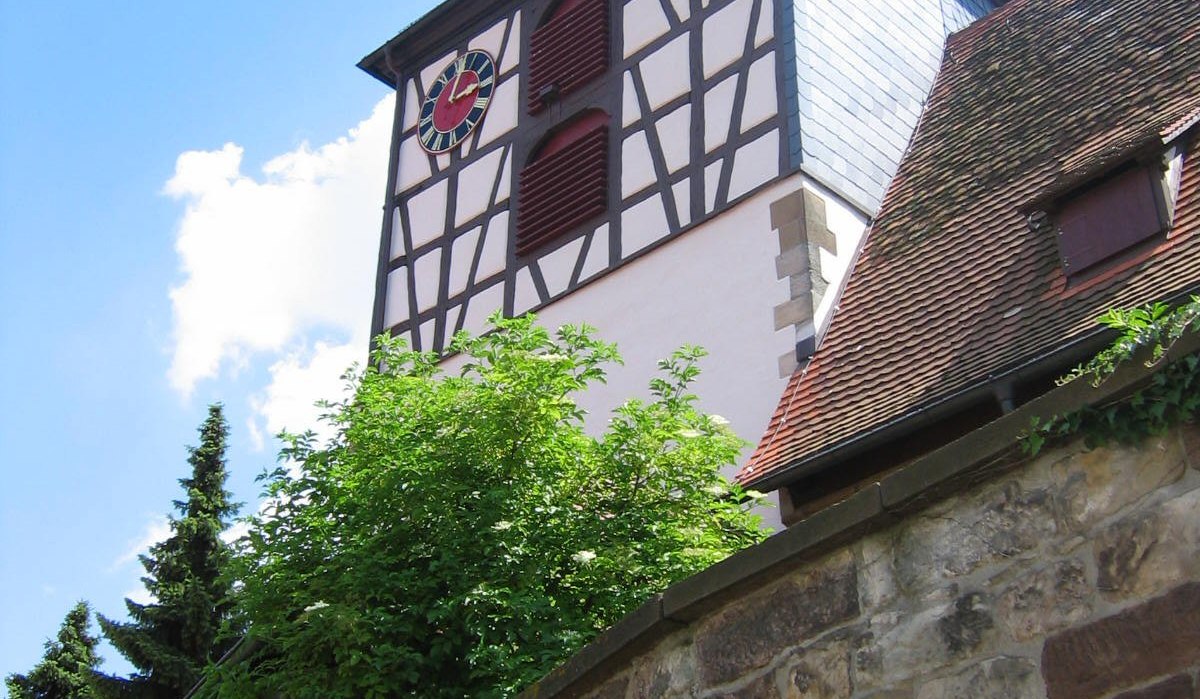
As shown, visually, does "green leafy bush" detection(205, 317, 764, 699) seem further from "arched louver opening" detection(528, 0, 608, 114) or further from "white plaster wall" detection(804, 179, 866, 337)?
"arched louver opening" detection(528, 0, 608, 114)

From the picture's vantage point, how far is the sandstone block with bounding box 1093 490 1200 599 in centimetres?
358

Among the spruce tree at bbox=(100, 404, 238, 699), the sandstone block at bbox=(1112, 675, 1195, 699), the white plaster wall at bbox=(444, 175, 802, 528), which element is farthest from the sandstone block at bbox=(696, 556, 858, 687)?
the spruce tree at bbox=(100, 404, 238, 699)

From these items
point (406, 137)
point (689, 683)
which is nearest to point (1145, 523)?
point (689, 683)

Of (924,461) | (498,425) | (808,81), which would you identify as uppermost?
(808,81)

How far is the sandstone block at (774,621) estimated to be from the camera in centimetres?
415

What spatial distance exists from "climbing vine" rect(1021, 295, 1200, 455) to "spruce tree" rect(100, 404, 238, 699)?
1043 centimetres

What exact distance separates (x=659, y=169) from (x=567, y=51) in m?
2.10

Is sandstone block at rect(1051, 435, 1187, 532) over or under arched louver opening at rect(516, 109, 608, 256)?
under

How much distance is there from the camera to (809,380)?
10.0 m

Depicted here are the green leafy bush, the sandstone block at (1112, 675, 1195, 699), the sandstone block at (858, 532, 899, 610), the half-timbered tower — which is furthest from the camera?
the half-timbered tower

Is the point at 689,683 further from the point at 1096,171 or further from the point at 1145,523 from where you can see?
the point at 1096,171

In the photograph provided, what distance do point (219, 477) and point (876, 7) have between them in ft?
24.9

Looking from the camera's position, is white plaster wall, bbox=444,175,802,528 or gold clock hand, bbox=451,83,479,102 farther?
gold clock hand, bbox=451,83,479,102

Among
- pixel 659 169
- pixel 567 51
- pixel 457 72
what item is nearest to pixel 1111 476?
pixel 659 169
